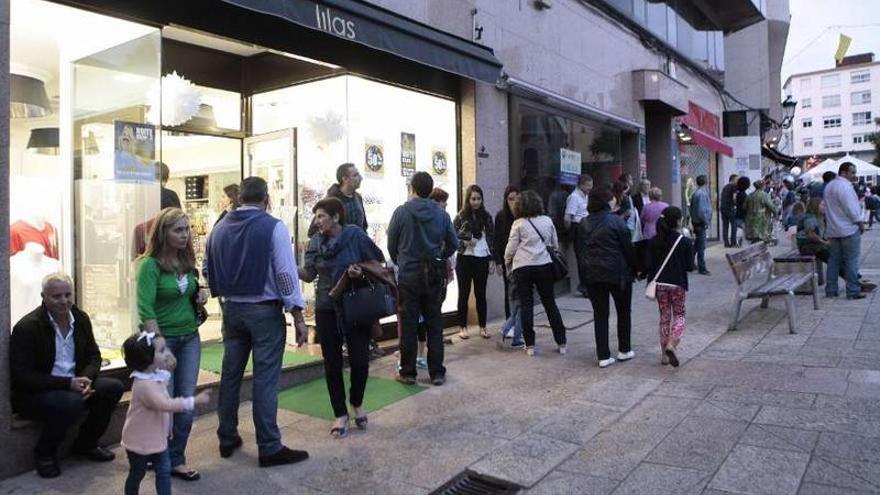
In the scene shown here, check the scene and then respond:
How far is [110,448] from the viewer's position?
4410mm

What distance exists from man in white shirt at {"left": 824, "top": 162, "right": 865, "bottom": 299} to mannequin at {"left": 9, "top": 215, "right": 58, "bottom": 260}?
873cm

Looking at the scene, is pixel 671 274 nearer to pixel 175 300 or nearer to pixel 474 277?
pixel 474 277

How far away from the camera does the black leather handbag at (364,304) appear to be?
4.43 metres

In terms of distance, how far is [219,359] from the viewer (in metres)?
6.20

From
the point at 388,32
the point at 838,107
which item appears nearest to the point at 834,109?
the point at 838,107

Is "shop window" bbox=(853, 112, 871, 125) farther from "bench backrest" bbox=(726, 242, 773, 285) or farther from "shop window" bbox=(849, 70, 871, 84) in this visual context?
"bench backrest" bbox=(726, 242, 773, 285)

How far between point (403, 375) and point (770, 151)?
942 inches

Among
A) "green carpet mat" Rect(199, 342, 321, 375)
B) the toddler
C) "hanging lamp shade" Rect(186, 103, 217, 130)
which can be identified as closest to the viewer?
the toddler

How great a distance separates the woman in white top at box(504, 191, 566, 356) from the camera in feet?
21.2

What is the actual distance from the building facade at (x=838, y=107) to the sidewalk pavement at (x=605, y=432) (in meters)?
93.3

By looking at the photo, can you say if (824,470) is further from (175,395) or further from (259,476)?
(175,395)

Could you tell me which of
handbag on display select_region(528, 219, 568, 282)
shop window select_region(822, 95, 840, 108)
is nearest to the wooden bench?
handbag on display select_region(528, 219, 568, 282)

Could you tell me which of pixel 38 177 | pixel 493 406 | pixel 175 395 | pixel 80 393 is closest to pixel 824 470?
pixel 493 406

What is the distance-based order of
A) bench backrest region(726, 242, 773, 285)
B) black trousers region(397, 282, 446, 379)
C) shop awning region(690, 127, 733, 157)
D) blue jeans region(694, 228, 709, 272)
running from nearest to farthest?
black trousers region(397, 282, 446, 379) < bench backrest region(726, 242, 773, 285) < blue jeans region(694, 228, 709, 272) < shop awning region(690, 127, 733, 157)
